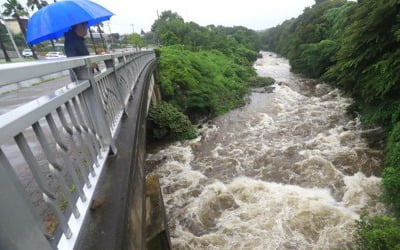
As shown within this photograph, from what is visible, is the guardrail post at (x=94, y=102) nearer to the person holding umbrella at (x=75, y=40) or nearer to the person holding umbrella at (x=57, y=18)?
the person holding umbrella at (x=57, y=18)

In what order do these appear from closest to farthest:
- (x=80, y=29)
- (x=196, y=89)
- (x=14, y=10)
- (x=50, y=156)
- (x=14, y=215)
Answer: (x=14, y=215) < (x=50, y=156) < (x=80, y=29) < (x=196, y=89) < (x=14, y=10)

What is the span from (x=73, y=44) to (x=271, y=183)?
20.5 ft

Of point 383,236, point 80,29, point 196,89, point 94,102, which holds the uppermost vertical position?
point 80,29

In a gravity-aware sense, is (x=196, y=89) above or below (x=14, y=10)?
below

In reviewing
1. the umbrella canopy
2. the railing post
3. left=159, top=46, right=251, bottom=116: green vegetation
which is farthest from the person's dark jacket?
left=159, top=46, right=251, bottom=116: green vegetation

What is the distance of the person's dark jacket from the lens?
12.8 ft

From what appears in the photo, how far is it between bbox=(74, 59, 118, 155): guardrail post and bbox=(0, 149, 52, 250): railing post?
1484 millimetres

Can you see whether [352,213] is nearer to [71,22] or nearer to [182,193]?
[182,193]

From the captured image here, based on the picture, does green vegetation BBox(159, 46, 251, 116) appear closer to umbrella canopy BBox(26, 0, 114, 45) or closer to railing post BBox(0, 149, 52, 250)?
umbrella canopy BBox(26, 0, 114, 45)

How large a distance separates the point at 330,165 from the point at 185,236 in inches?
204

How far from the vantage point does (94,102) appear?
2.65 m

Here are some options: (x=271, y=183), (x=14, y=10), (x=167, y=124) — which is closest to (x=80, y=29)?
(x=271, y=183)

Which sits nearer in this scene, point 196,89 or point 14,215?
point 14,215

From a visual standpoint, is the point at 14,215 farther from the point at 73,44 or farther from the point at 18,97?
the point at 18,97
